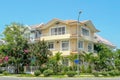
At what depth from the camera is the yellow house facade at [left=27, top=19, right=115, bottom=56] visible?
50969 mm

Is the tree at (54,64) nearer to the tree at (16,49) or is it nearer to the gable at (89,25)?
the tree at (16,49)

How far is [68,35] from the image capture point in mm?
51094

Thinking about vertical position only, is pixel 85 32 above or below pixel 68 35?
above

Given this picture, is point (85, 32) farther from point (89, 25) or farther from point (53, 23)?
point (53, 23)

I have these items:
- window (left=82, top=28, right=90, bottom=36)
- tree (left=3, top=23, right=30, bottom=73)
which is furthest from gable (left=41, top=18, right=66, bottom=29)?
tree (left=3, top=23, right=30, bottom=73)

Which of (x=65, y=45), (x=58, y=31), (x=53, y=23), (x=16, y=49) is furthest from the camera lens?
(x=53, y=23)

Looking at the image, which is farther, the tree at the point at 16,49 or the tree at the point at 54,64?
the tree at the point at 16,49

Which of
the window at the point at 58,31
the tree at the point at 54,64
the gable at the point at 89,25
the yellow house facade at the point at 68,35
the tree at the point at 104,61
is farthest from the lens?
the gable at the point at 89,25

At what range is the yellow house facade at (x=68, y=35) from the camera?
167 ft

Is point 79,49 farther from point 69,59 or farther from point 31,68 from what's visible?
point 31,68

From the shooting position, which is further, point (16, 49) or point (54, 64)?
point (16, 49)

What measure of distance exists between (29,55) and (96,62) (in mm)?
12559

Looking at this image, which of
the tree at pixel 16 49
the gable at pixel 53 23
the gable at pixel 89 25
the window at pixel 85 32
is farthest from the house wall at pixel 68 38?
the tree at pixel 16 49

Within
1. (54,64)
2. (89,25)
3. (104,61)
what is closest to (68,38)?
(89,25)
